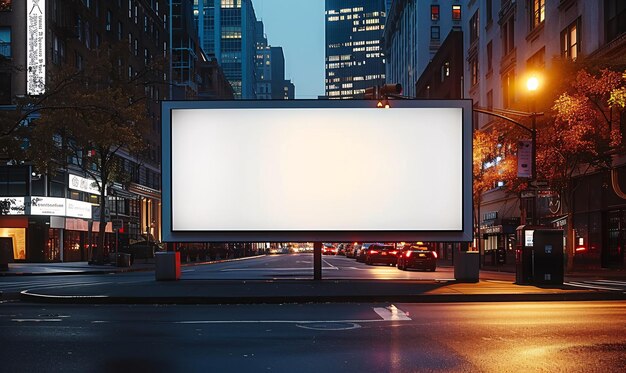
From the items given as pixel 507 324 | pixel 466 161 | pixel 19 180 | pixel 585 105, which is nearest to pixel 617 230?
pixel 585 105

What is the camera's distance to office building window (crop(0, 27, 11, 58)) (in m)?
51.8

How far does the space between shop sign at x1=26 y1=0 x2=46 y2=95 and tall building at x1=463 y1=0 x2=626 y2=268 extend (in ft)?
107

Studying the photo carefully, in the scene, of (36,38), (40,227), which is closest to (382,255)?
(40,227)

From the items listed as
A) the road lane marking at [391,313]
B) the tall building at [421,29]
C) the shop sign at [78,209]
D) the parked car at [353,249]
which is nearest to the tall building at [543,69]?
the road lane marking at [391,313]

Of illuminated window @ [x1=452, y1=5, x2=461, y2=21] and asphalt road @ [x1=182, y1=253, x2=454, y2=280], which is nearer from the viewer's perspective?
asphalt road @ [x1=182, y1=253, x2=454, y2=280]

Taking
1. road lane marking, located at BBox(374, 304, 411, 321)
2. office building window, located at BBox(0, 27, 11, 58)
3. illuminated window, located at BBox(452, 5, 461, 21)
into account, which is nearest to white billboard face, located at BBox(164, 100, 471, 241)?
road lane marking, located at BBox(374, 304, 411, 321)

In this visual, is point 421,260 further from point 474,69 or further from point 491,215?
point 474,69

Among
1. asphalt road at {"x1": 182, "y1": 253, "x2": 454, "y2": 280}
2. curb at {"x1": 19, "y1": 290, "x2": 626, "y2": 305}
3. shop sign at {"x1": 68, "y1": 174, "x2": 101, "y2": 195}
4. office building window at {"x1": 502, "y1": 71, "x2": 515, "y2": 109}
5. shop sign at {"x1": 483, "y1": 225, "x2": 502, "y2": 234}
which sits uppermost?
office building window at {"x1": 502, "y1": 71, "x2": 515, "y2": 109}

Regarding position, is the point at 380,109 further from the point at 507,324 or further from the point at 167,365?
the point at 167,365

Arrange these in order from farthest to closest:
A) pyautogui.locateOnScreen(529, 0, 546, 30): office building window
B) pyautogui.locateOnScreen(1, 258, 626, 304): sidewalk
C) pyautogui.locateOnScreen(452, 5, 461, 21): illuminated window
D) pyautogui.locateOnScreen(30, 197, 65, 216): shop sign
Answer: pyautogui.locateOnScreen(452, 5, 461, 21): illuminated window
pyautogui.locateOnScreen(30, 197, 65, 216): shop sign
pyautogui.locateOnScreen(529, 0, 546, 30): office building window
pyautogui.locateOnScreen(1, 258, 626, 304): sidewalk

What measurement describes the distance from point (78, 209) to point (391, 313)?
50585 millimetres

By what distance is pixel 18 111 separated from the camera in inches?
1264

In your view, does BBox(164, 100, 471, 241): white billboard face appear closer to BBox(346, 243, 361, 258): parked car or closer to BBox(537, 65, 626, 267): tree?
BBox(537, 65, 626, 267): tree

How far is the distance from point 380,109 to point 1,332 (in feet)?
43.0
